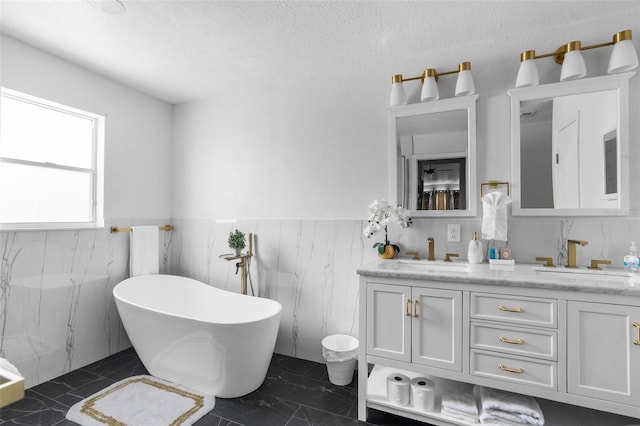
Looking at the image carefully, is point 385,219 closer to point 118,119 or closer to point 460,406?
point 460,406

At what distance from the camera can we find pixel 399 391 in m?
1.91

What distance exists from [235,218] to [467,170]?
6.75 feet

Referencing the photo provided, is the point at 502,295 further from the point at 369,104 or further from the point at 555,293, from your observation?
the point at 369,104

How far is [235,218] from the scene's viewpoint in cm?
312

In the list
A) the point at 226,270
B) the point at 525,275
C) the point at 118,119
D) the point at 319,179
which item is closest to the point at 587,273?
the point at 525,275

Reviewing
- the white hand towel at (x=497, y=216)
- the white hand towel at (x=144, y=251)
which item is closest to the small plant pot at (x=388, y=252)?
the white hand towel at (x=497, y=216)

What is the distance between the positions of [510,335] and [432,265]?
64 cm

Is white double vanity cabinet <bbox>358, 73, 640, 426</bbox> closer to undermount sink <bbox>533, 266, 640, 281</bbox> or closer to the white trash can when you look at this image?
undermount sink <bbox>533, 266, 640, 281</bbox>

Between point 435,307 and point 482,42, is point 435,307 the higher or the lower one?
the lower one

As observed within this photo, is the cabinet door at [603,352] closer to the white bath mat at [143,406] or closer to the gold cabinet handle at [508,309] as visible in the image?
the gold cabinet handle at [508,309]

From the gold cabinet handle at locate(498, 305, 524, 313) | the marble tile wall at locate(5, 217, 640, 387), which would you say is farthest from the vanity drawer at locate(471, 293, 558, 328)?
the marble tile wall at locate(5, 217, 640, 387)

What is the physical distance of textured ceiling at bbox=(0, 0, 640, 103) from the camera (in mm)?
1898

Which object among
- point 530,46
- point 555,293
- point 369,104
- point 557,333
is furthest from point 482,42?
point 557,333

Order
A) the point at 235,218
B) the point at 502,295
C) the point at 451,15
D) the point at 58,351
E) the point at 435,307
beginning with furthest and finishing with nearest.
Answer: the point at 235,218 → the point at 58,351 → the point at 451,15 → the point at 435,307 → the point at 502,295
